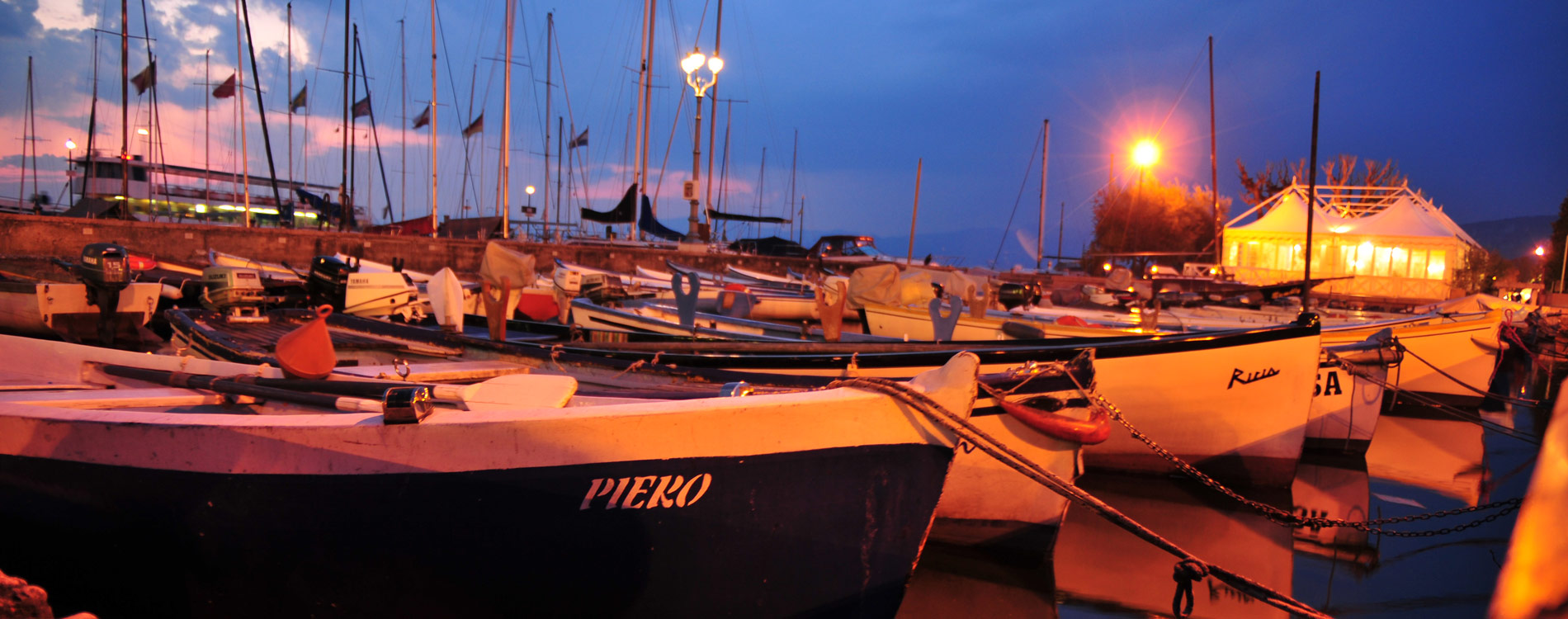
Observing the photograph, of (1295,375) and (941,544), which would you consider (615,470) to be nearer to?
(941,544)

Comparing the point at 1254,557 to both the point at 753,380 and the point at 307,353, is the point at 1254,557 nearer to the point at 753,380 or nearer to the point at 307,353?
the point at 753,380

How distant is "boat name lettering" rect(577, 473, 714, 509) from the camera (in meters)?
2.95

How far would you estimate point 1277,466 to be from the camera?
25.9 feet

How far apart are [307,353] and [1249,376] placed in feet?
25.1

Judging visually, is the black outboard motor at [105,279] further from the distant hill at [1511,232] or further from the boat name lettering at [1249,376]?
the distant hill at [1511,232]

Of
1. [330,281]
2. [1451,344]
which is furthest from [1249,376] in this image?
[330,281]

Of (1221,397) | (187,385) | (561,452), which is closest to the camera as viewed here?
(561,452)

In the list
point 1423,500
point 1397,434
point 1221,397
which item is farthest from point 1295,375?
point 1397,434

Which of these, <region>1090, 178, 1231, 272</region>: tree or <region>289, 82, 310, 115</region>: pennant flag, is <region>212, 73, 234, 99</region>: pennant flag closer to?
<region>289, 82, 310, 115</region>: pennant flag

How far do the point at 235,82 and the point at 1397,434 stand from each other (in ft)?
117

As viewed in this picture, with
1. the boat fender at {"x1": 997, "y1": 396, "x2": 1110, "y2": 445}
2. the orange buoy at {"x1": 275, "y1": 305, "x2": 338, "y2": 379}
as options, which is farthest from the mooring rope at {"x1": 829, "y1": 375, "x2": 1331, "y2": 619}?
the orange buoy at {"x1": 275, "y1": 305, "x2": 338, "y2": 379}

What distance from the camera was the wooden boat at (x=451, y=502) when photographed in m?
2.83

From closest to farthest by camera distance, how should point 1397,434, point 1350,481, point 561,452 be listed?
point 561,452 < point 1350,481 < point 1397,434

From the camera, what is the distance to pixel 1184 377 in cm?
709
